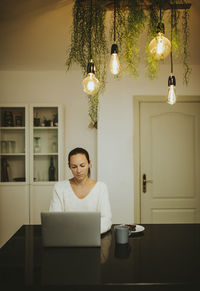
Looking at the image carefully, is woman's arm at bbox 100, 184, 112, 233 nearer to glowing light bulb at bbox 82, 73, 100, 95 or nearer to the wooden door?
glowing light bulb at bbox 82, 73, 100, 95

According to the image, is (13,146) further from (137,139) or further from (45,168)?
(137,139)

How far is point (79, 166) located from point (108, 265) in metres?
0.93

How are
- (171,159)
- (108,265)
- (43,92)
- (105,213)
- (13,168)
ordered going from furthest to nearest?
(43,92), (13,168), (171,159), (105,213), (108,265)

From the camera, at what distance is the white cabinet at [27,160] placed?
370 cm

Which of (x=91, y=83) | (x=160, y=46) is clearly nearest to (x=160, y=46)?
(x=160, y=46)

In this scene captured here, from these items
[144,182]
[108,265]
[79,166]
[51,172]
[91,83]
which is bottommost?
[108,265]

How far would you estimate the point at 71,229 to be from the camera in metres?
1.59

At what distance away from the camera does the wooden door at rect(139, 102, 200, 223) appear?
12.1 ft

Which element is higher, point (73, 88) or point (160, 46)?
point (73, 88)

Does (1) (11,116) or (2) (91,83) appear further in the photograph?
(1) (11,116)

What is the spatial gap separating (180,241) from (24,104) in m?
2.78

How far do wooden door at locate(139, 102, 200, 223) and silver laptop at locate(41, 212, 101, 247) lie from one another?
219cm

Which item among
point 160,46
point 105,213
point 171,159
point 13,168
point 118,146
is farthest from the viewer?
point 13,168

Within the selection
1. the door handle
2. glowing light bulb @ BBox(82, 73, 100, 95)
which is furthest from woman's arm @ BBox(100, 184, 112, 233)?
Result: the door handle
